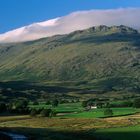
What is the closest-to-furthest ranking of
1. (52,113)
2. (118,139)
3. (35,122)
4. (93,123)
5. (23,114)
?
(118,139), (93,123), (35,122), (52,113), (23,114)

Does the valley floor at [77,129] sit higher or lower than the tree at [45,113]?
higher

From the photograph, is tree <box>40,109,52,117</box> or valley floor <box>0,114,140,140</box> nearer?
valley floor <box>0,114,140,140</box>

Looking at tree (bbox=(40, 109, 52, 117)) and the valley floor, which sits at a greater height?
the valley floor

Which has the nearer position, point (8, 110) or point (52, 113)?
point (52, 113)

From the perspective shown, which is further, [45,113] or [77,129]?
[45,113]

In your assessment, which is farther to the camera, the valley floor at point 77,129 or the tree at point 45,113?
the tree at point 45,113

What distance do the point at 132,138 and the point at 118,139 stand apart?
3.04 meters

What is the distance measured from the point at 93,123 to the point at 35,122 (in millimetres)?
21504

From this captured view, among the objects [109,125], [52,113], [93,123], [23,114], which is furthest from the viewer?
[23,114]

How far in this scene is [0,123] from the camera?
149 meters

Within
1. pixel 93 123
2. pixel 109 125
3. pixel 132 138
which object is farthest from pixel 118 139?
pixel 93 123

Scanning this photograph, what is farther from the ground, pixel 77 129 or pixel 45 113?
pixel 77 129

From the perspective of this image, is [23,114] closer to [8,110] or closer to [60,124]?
[8,110]

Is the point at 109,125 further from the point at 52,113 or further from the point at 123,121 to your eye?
the point at 52,113
